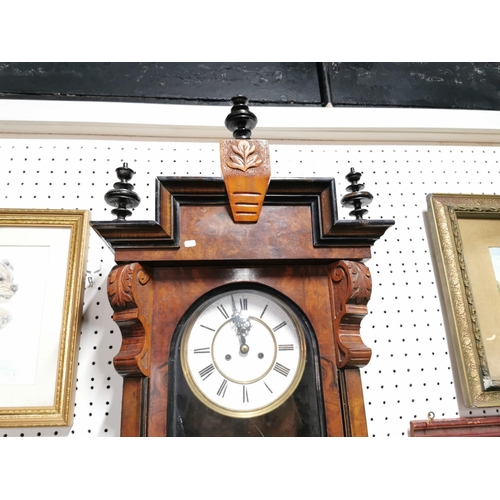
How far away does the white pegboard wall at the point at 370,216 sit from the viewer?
124 centimetres

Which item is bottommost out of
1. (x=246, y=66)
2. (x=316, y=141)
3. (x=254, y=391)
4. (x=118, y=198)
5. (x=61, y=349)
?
(x=254, y=391)

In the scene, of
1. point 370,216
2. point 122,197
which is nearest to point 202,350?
point 122,197

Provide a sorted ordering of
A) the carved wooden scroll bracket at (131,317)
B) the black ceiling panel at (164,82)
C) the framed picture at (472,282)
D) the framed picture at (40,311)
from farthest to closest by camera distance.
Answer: the black ceiling panel at (164,82) → the framed picture at (472,282) → the framed picture at (40,311) → the carved wooden scroll bracket at (131,317)

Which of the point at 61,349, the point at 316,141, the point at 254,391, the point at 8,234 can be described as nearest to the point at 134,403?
the point at 254,391

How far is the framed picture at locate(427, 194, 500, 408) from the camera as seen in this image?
1267 mm

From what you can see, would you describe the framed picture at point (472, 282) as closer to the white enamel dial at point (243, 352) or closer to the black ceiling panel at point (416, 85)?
the black ceiling panel at point (416, 85)

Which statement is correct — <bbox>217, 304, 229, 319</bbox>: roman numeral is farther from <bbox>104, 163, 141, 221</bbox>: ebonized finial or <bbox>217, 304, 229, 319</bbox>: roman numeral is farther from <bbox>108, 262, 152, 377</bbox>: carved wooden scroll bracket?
<bbox>104, 163, 141, 221</bbox>: ebonized finial

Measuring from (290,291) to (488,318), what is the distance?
0.73m

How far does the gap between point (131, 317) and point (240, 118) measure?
543 millimetres

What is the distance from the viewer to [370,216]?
146cm

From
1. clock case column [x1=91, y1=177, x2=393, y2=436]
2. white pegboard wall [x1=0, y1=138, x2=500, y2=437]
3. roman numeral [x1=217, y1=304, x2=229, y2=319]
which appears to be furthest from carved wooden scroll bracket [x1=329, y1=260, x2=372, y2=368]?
white pegboard wall [x1=0, y1=138, x2=500, y2=437]

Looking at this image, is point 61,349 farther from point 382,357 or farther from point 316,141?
point 316,141

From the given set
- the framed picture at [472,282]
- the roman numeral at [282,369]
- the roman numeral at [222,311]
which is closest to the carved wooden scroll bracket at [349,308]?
the roman numeral at [282,369]

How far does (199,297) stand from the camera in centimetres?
100
